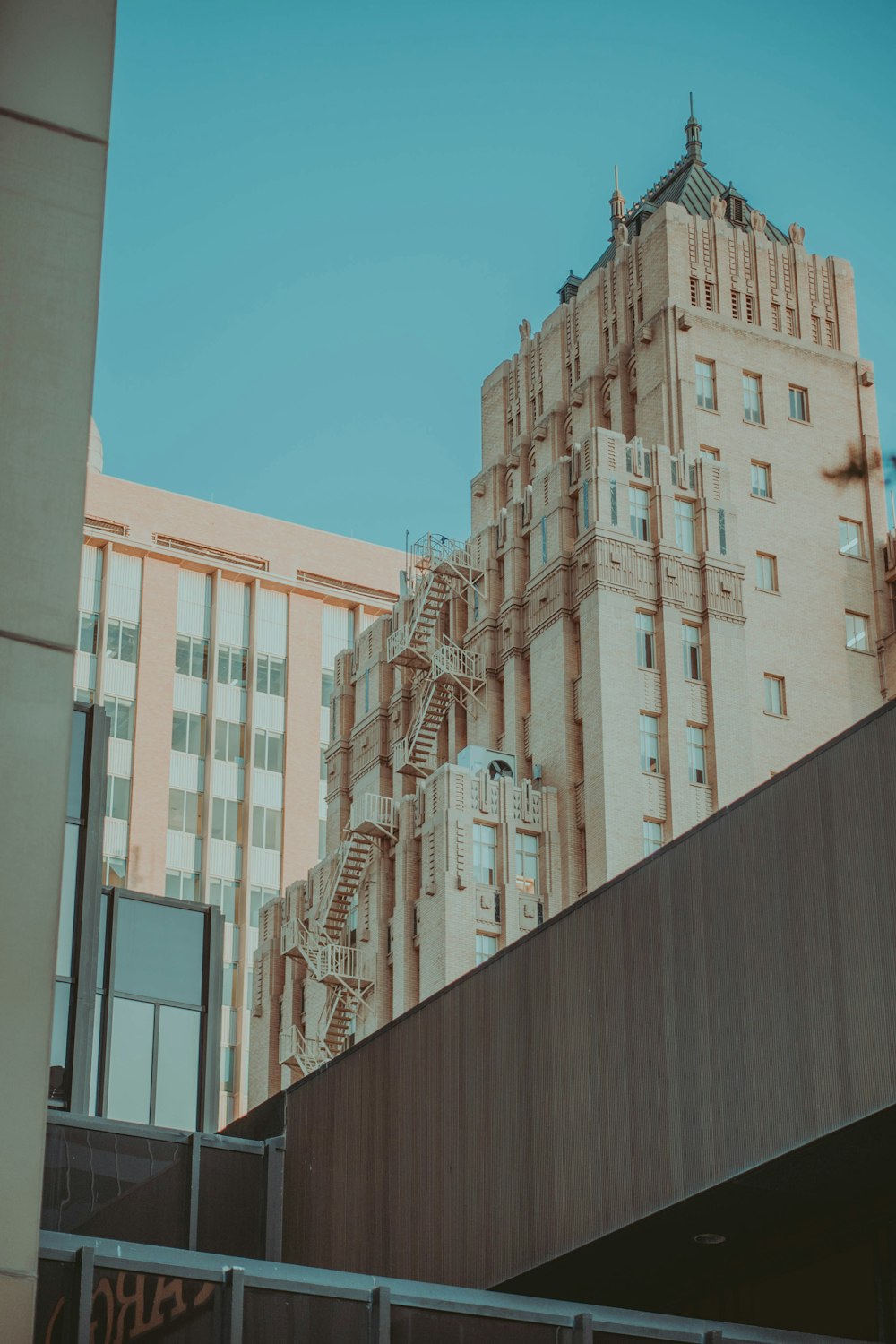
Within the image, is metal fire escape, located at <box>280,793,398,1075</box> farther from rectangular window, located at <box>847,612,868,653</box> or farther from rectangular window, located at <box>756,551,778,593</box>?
rectangular window, located at <box>847,612,868,653</box>

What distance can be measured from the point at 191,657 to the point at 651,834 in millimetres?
47895

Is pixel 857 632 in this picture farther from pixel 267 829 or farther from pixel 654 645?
pixel 267 829

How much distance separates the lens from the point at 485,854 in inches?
2544

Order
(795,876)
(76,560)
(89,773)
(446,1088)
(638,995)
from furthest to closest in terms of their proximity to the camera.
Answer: (89,773), (446,1088), (638,995), (795,876), (76,560)

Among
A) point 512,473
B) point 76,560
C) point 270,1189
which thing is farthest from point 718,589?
point 76,560

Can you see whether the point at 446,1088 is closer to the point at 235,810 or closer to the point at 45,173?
the point at 45,173

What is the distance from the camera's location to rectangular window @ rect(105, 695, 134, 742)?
103 meters

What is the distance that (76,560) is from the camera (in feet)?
39.4

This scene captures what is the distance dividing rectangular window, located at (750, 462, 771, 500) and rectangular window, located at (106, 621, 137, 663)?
42691 mm

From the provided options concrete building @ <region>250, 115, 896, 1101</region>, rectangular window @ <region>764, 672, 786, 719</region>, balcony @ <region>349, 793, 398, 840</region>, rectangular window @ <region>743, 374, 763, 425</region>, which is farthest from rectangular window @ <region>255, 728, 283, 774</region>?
rectangular window @ <region>764, 672, 786, 719</region>

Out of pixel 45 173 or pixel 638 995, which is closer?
pixel 45 173

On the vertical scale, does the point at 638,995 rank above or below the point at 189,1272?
above

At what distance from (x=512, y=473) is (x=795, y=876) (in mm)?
59909

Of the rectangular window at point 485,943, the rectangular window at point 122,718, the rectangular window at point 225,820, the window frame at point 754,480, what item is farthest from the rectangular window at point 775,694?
the rectangular window at point 122,718
